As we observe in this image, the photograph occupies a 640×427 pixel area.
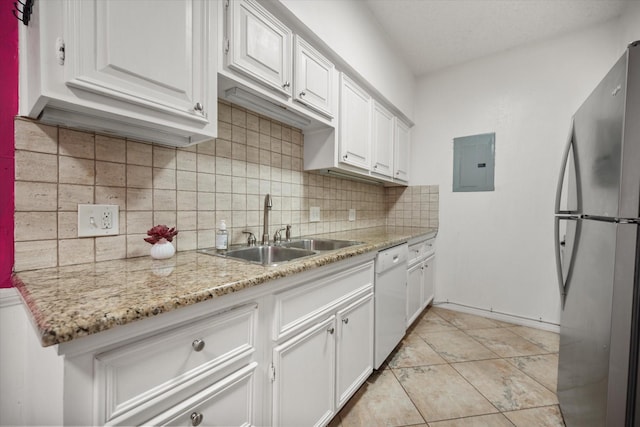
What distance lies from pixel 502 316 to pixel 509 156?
160cm

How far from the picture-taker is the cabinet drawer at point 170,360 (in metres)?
0.57

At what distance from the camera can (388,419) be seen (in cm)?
141

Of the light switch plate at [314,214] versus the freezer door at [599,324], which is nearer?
the freezer door at [599,324]

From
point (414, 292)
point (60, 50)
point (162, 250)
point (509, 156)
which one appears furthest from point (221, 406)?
point (509, 156)

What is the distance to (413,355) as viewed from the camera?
2016 millimetres

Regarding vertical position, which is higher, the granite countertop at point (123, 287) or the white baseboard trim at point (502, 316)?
the granite countertop at point (123, 287)

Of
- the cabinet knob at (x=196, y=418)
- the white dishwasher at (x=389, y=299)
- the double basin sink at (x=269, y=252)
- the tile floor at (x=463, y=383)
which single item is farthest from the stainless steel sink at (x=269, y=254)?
the tile floor at (x=463, y=383)

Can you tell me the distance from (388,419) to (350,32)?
94.2 inches

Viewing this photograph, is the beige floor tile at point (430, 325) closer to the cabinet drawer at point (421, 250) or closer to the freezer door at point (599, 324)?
the cabinet drawer at point (421, 250)

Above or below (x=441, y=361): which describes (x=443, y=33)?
above

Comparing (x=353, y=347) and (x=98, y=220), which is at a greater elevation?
(x=98, y=220)

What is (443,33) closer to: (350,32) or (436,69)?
(436,69)

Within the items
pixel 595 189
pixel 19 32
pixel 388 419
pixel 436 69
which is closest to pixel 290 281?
pixel 388 419

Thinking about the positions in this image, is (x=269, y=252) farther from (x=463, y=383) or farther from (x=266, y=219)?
(x=463, y=383)
